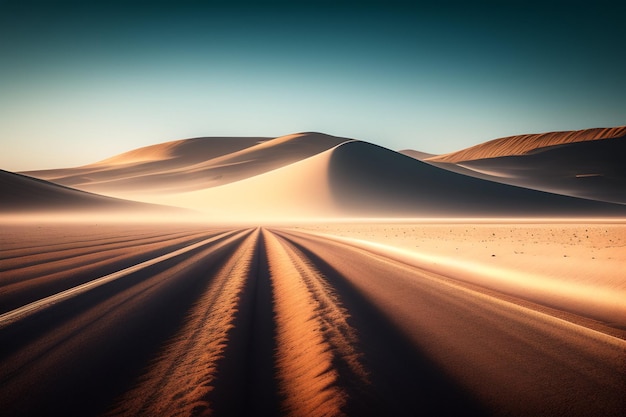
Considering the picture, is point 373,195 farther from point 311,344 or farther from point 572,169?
point 572,169

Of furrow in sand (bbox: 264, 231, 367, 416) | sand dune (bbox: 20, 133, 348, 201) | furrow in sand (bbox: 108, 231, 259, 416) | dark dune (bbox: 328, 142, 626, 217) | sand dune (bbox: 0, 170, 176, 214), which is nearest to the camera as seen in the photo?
furrow in sand (bbox: 108, 231, 259, 416)

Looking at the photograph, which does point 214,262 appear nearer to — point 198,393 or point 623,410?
point 198,393

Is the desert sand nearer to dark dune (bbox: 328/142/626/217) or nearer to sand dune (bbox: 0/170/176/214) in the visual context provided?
sand dune (bbox: 0/170/176/214)

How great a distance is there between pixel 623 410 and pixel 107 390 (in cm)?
484

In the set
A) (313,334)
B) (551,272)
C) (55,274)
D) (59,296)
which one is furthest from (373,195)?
(313,334)

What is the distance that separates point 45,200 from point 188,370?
275 feet

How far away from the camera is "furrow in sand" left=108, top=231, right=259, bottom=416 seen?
3.40m

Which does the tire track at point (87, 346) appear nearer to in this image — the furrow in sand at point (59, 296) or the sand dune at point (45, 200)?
the furrow in sand at point (59, 296)

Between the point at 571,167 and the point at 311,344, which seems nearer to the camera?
the point at 311,344

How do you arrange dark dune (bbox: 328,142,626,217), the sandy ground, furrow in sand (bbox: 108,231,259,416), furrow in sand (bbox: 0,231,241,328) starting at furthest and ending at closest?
dark dune (bbox: 328,142,626,217) < the sandy ground < furrow in sand (bbox: 0,231,241,328) < furrow in sand (bbox: 108,231,259,416)

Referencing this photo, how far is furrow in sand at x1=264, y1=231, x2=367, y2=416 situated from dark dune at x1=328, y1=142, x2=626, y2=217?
247 ft

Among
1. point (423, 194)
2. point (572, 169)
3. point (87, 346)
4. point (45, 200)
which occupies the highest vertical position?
point (45, 200)

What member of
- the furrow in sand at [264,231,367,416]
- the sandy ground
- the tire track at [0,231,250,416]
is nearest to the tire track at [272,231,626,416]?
the furrow in sand at [264,231,367,416]

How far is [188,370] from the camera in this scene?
4.12m
